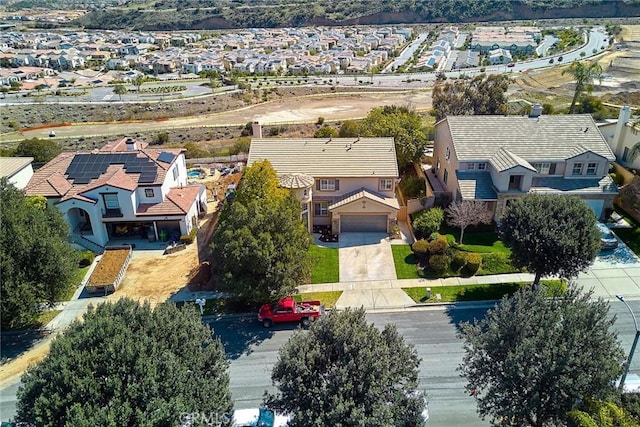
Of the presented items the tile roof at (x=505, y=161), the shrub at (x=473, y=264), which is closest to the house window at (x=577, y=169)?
the tile roof at (x=505, y=161)

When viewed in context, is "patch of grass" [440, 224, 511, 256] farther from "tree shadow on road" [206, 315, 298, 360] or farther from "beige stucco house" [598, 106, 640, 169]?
"beige stucco house" [598, 106, 640, 169]

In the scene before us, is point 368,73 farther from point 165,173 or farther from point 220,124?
point 165,173

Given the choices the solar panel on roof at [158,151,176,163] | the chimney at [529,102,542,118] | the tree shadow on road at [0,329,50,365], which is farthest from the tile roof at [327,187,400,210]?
the tree shadow on road at [0,329,50,365]

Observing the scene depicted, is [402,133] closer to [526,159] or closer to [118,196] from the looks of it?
[526,159]

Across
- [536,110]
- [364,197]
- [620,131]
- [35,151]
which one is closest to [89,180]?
[35,151]

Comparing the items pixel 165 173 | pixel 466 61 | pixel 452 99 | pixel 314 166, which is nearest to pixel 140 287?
pixel 165 173

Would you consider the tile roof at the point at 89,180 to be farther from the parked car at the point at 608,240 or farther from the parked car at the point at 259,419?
the parked car at the point at 608,240
